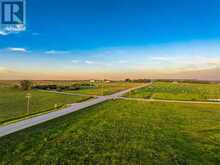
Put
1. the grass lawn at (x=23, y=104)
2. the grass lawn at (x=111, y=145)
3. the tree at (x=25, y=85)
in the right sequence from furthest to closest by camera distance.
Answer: the tree at (x=25, y=85) → the grass lawn at (x=23, y=104) → the grass lawn at (x=111, y=145)

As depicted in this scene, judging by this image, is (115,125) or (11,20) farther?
(11,20)

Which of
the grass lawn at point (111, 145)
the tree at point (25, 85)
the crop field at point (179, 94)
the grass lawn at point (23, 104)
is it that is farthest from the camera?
the tree at point (25, 85)

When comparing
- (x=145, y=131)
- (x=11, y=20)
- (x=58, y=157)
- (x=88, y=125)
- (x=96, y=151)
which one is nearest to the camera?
(x=58, y=157)

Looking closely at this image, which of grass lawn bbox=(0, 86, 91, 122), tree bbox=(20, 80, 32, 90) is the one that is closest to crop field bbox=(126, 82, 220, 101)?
grass lawn bbox=(0, 86, 91, 122)

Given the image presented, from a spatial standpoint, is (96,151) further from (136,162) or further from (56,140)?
(56,140)

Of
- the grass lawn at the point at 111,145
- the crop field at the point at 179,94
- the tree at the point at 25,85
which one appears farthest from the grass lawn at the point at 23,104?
the tree at the point at 25,85

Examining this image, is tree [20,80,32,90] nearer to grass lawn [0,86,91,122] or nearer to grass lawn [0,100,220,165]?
grass lawn [0,86,91,122]

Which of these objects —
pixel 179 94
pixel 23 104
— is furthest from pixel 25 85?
pixel 179 94

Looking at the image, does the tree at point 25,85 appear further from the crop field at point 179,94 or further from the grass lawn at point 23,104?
the crop field at point 179,94

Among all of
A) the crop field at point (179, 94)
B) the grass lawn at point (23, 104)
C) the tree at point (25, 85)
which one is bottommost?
the grass lawn at point (23, 104)

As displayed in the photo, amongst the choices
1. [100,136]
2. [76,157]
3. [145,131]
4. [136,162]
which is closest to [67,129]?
[100,136]

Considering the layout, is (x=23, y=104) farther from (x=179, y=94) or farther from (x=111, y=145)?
(x=179, y=94)
